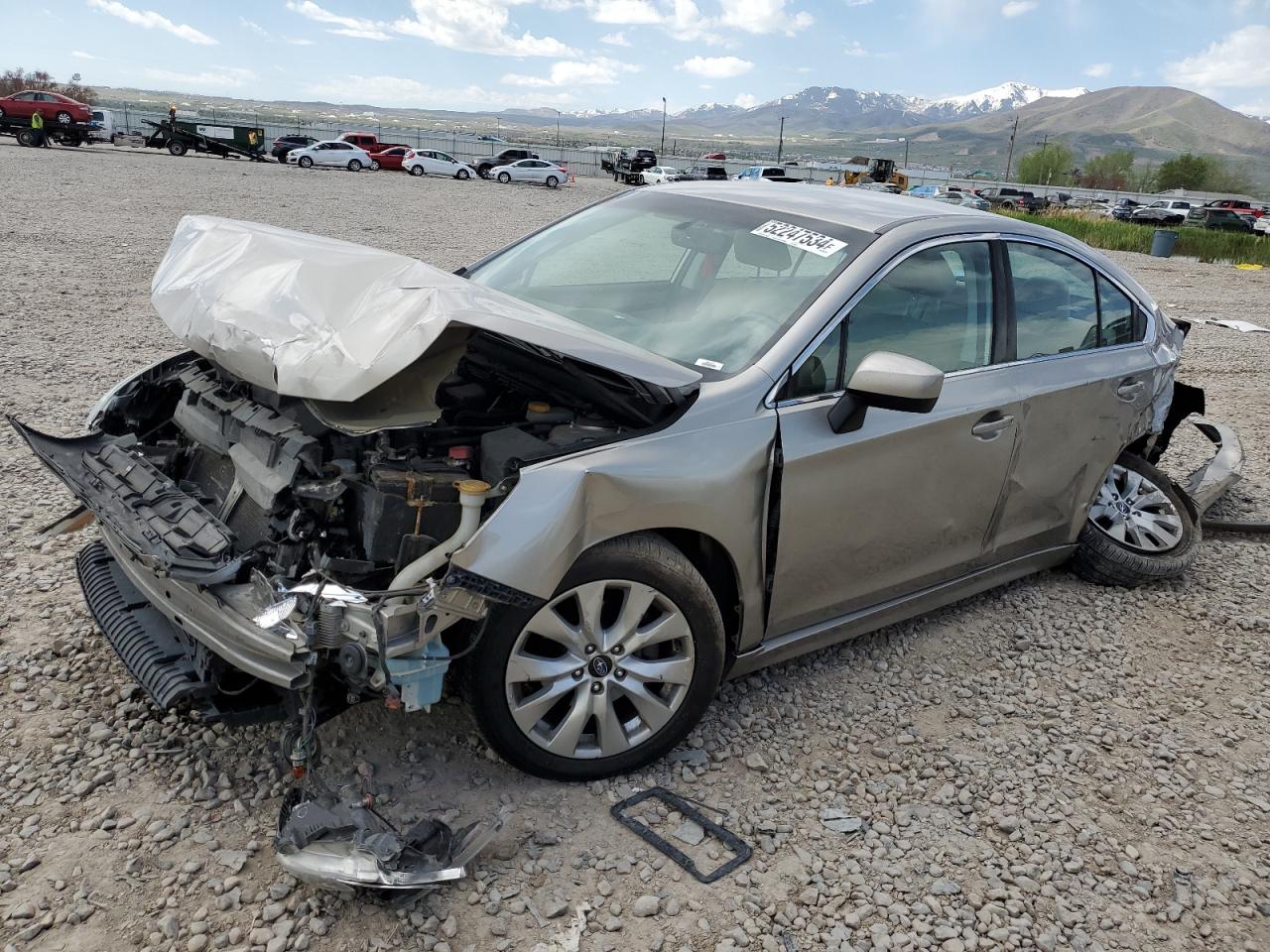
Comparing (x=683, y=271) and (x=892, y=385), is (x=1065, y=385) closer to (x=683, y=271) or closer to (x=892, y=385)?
(x=892, y=385)

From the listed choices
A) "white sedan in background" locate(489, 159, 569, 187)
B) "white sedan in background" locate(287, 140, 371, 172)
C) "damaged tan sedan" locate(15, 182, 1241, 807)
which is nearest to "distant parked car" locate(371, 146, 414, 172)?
"white sedan in background" locate(287, 140, 371, 172)

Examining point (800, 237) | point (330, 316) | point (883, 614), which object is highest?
point (800, 237)

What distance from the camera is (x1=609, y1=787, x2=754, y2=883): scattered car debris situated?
284cm

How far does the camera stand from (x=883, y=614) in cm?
378

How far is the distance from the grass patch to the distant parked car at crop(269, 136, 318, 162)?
30.1 metres

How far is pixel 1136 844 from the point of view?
3.12 metres

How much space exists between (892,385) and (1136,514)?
102 inches

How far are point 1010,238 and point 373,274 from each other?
2542 millimetres

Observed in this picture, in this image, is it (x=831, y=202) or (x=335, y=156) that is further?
(x=335, y=156)

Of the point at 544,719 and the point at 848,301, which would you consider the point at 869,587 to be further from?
the point at 544,719

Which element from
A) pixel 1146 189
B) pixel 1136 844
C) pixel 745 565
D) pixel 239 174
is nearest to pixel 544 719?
pixel 745 565

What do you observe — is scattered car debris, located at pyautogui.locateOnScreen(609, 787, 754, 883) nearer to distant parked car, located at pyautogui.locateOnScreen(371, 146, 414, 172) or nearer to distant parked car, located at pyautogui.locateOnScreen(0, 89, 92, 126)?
distant parked car, located at pyautogui.locateOnScreen(0, 89, 92, 126)

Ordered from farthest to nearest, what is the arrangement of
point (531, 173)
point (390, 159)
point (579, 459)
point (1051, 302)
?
point (390, 159)
point (531, 173)
point (1051, 302)
point (579, 459)

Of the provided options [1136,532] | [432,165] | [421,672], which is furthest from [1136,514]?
[432,165]
